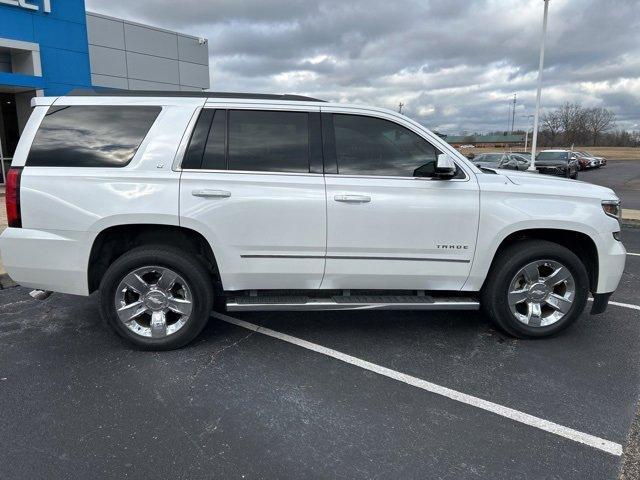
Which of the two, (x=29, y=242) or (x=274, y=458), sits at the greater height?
(x=29, y=242)

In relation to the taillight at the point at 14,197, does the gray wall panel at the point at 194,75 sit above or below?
above

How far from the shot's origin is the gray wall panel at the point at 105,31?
16422mm

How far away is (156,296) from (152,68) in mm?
17217

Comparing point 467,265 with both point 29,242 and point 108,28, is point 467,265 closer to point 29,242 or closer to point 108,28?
point 29,242

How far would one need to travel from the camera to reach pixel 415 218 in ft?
12.7

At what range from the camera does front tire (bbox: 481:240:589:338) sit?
407 cm

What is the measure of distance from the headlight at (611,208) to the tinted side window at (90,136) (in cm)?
383

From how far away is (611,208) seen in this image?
4195mm

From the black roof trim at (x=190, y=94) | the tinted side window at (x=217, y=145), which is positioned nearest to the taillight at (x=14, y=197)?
the black roof trim at (x=190, y=94)

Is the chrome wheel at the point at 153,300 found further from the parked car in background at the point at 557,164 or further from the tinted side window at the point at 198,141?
the parked car in background at the point at 557,164

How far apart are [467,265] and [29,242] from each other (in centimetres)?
350

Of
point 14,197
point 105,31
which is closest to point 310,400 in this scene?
point 14,197

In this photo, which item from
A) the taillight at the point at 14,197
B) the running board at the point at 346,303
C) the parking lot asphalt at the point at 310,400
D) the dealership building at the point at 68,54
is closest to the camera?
the parking lot asphalt at the point at 310,400

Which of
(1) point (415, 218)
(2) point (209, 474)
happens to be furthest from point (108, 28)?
(2) point (209, 474)
